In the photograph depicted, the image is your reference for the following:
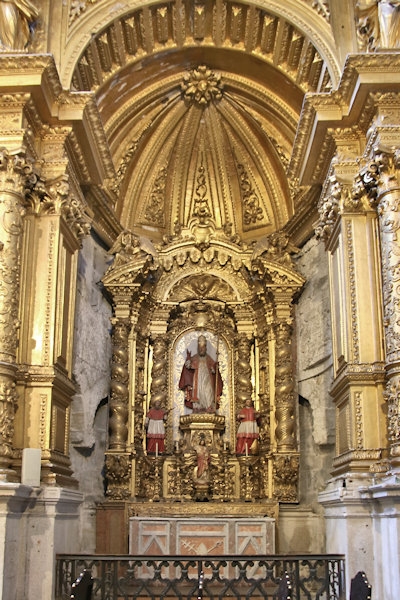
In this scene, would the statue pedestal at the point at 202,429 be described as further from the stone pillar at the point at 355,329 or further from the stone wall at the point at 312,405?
the stone pillar at the point at 355,329

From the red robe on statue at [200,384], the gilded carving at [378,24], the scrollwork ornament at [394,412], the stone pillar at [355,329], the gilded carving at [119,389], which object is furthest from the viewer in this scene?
the red robe on statue at [200,384]

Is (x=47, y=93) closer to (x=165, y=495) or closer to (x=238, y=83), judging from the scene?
→ (x=238, y=83)

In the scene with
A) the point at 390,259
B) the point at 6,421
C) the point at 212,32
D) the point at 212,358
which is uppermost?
the point at 212,32

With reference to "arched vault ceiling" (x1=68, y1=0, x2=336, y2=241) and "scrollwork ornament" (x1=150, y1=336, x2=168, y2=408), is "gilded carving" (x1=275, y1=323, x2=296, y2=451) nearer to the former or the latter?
"scrollwork ornament" (x1=150, y1=336, x2=168, y2=408)

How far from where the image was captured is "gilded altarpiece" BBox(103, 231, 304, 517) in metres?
11.2

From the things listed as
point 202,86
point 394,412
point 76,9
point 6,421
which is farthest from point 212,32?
point 6,421

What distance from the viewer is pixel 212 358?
12.4 m

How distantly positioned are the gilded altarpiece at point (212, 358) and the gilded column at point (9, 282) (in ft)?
10.7

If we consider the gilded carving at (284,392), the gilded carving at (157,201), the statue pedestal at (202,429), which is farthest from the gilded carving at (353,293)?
the gilded carving at (157,201)

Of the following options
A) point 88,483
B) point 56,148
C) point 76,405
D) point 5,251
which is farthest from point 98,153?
point 88,483

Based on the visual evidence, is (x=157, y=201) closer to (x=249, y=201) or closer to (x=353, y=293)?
(x=249, y=201)

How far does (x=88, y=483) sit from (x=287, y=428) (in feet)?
9.88

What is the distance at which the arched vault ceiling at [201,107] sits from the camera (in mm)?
10719

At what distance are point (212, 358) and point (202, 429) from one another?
1257 mm
